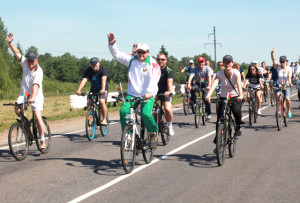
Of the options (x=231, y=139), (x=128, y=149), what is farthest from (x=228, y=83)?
(x=128, y=149)

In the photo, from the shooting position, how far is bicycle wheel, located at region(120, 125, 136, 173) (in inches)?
249

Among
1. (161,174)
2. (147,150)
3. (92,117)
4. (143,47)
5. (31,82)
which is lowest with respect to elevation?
(161,174)

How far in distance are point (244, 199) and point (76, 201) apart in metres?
2.09

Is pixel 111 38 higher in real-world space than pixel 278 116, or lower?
higher

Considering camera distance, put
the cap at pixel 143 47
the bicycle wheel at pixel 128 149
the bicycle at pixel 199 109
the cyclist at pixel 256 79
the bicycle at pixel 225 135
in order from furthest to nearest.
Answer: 1. the cyclist at pixel 256 79
2. the bicycle at pixel 199 109
3. the bicycle at pixel 225 135
4. the cap at pixel 143 47
5. the bicycle wheel at pixel 128 149

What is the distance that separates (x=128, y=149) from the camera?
21.4 ft

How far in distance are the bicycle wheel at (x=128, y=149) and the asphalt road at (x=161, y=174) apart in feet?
0.54

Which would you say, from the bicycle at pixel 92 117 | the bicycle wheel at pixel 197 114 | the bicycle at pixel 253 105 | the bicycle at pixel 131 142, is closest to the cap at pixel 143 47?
the bicycle at pixel 131 142

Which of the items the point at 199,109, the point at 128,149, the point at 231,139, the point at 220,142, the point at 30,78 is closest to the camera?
the point at 128,149

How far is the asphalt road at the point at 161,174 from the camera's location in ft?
18.1

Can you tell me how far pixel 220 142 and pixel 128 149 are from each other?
1.64 meters

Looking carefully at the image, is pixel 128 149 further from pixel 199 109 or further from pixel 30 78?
pixel 199 109

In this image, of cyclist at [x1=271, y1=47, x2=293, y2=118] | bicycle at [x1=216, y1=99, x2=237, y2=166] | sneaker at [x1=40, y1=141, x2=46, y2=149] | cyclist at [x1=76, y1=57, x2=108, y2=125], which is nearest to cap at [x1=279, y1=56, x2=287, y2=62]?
cyclist at [x1=271, y1=47, x2=293, y2=118]

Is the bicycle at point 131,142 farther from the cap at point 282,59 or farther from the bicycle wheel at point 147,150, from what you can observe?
the cap at point 282,59
